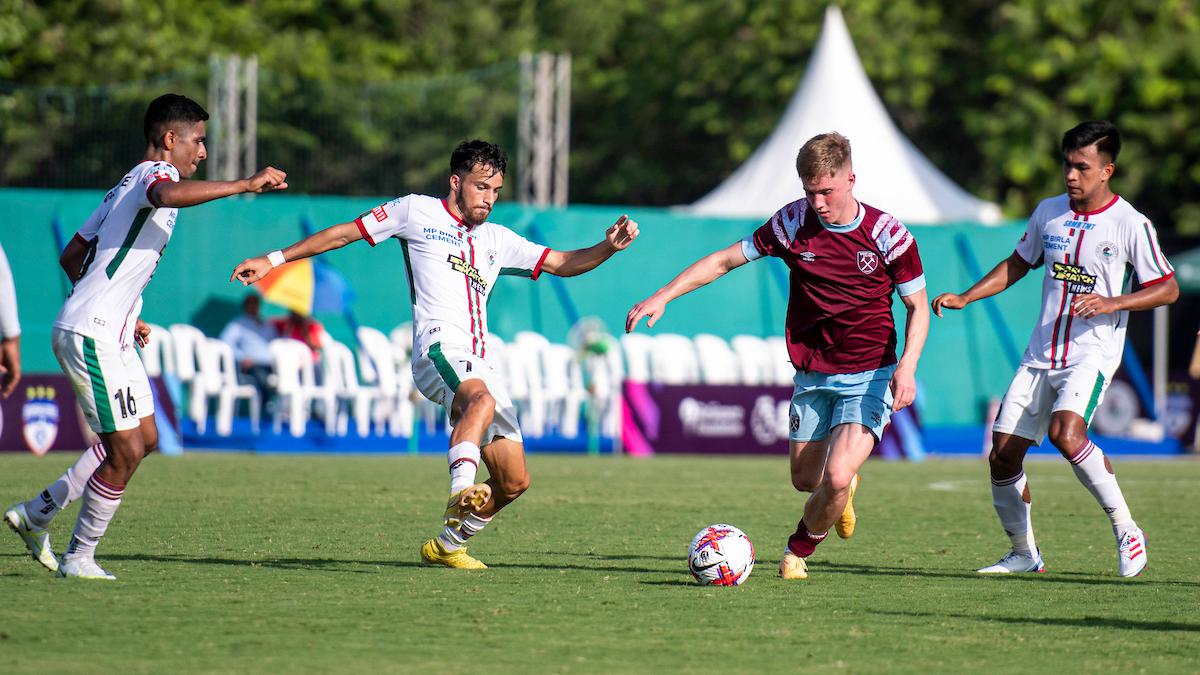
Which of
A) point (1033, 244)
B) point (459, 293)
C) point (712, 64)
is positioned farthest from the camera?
point (712, 64)

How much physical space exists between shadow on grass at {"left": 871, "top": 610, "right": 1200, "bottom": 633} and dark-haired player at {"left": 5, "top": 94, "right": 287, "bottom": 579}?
365cm

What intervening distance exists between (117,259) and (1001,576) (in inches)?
197

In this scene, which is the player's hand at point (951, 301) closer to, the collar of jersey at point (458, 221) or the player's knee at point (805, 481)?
the player's knee at point (805, 481)

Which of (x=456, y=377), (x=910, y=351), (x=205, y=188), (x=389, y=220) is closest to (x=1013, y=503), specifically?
(x=910, y=351)

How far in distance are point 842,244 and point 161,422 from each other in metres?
12.3

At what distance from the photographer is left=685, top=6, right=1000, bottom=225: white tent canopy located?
23953mm

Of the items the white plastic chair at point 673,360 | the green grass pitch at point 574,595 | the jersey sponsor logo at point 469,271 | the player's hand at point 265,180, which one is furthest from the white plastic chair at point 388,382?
the player's hand at point 265,180

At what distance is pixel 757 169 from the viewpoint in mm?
24453

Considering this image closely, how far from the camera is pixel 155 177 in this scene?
25.7 ft

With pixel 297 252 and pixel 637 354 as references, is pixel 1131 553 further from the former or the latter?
pixel 637 354

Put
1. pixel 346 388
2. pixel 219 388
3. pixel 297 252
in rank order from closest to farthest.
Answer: pixel 297 252, pixel 219 388, pixel 346 388

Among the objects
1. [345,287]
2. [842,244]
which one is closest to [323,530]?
[842,244]

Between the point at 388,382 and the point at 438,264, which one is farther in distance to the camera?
the point at 388,382

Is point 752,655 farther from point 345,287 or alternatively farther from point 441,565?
point 345,287
